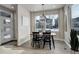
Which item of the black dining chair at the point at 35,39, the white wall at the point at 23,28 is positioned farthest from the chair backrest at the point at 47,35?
the white wall at the point at 23,28

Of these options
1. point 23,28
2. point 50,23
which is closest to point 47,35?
point 50,23

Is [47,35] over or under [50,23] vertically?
under

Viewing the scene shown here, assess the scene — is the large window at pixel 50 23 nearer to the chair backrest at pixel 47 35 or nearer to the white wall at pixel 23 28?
the white wall at pixel 23 28

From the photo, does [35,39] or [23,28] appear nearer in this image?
[35,39]

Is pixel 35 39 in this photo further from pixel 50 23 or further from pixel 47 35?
pixel 50 23

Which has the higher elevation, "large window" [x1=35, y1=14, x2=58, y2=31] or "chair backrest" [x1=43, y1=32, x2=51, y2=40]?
"large window" [x1=35, y1=14, x2=58, y2=31]

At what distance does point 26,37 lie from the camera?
7.52 m

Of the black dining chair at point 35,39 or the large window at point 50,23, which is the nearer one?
the black dining chair at point 35,39

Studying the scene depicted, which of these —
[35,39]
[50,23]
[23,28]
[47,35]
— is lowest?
[35,39]

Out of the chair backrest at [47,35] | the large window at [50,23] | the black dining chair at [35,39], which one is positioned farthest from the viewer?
the large window at [50,23]

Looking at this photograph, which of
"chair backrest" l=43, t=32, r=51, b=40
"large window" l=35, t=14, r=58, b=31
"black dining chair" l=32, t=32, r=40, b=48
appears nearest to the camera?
"chair backrest" l=43, t=32, r=51, b=40

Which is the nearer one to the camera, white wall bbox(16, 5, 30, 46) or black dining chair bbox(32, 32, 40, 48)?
black dining chair bbox(32, 32, 40, 48)

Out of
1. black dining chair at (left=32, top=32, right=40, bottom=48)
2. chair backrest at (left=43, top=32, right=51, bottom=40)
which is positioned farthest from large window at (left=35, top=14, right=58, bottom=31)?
chair backrest at (left=43, top=32, right=51, bottom=40)

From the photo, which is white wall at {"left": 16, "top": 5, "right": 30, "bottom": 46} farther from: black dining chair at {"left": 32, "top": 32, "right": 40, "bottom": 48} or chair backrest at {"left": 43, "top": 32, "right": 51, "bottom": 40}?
chair backrest at {"left": 43, "top": 32, "right": 51, "bottom": 40}
